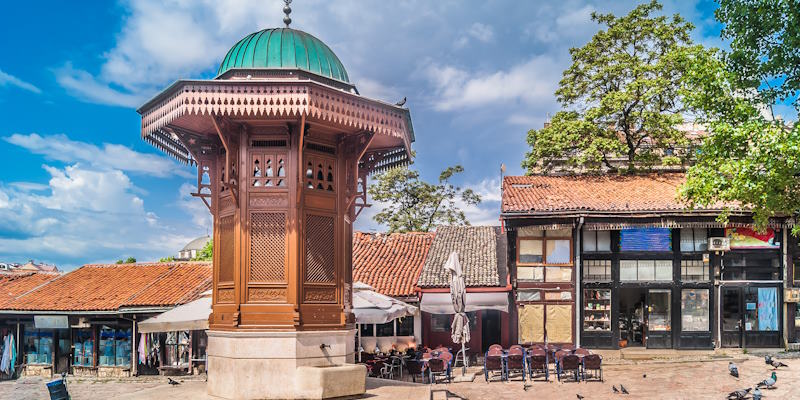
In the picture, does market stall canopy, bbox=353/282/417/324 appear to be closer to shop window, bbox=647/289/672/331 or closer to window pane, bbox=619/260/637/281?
window pane, bbox=619/260/637/281

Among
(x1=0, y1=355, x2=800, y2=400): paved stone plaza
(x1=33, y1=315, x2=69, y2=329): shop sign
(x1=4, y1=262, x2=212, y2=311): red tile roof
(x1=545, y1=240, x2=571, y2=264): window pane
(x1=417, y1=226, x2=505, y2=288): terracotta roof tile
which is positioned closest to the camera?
(x1=0, y1=355, x2=800, y2=400): paved stone plaza

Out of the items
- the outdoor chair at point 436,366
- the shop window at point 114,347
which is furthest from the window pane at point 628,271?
the shop window at point 114,347

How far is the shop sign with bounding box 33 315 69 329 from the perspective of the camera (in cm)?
2256

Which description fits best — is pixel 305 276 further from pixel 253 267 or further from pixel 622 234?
pixel 622 234

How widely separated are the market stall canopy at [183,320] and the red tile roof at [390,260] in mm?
8200

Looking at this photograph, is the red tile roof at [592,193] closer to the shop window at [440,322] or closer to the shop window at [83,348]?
the shop window at [440,322]

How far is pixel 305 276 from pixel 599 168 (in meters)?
18.6

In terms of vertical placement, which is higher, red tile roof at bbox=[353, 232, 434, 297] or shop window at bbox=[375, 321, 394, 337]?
red tile roof at bbox=[353, 232, 434, 297]

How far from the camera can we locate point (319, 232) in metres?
10.1

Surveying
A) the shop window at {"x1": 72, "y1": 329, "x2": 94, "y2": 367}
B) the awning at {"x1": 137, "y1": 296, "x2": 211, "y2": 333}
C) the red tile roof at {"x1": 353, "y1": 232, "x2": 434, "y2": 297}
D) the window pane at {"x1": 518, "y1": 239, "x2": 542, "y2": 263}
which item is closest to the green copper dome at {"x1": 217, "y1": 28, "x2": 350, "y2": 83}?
the awning at {"x1": 137, "y1": 296, "x2": 211, "y2": 333}

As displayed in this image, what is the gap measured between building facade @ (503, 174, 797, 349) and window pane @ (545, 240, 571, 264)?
3 centimetres

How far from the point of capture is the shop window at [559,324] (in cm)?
2134

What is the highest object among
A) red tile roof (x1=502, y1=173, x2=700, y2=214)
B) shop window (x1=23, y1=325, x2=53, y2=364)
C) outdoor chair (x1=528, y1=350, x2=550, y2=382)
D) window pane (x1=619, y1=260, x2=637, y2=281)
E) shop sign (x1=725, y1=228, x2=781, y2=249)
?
red tile roof (x1=502, y1=173, x2=700, y2=214)

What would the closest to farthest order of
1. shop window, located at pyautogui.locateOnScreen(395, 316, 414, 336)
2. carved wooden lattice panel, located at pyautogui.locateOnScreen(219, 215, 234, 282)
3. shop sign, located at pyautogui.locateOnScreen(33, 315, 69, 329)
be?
carved wooden lattice panel, located at pyautogui.locateOnScreen(219, 215, 234, 282)
shop sign, located at pyautogui.locateOnScreen(33, 315, 69, 329)
shop window, located at pyautogui.locateOnScreen(395, 316, 414, 336)
